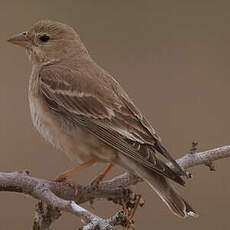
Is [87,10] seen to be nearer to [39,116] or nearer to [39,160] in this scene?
[39,160]

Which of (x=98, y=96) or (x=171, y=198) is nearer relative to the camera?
(x=171, y=198)

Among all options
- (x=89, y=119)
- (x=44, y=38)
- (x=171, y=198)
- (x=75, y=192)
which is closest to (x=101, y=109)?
(x=89, y=119)

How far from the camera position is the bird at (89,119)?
612cm

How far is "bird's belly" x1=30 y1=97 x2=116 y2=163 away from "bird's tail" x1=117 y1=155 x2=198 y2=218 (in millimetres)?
299

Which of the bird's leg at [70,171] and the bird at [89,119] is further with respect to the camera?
the bird's leg at [70,171]

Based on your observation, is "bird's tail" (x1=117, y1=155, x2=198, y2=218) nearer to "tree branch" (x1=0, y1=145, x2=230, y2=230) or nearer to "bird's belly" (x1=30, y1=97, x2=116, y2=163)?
"tree branch" (x1=0, y1=145, x2=230, y2=230)

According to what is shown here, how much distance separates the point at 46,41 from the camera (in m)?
7.46

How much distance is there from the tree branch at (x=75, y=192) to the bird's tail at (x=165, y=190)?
0.08 meters

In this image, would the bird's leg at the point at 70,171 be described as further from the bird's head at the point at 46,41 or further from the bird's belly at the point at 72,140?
the bird's head at the point at 46,41

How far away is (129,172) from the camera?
6.22 metres

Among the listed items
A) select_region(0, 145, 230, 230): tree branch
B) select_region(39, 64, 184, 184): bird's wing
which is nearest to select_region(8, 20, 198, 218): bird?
select_region(39, 64, 184, 184): bird's wing

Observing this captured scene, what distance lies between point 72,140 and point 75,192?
664mm

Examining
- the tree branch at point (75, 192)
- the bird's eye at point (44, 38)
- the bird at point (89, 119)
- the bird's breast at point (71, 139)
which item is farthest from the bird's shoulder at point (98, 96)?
the tree branch at point (75, 192)

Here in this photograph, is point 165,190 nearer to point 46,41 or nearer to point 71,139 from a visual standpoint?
point 71,139
